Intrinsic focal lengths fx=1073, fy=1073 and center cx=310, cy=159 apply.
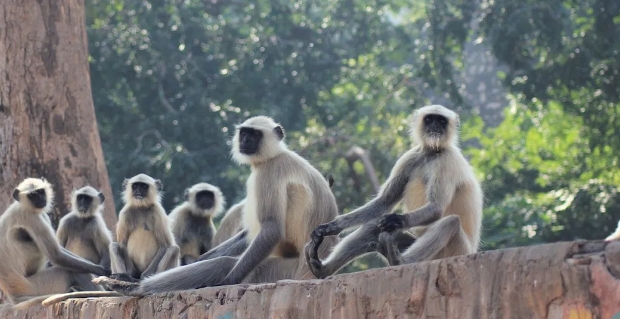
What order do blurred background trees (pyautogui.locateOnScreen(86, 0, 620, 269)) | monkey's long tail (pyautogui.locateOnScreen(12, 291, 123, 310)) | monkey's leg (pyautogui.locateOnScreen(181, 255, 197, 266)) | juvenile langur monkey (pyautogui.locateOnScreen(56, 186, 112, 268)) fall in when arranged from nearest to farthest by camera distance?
monkey's long tail (pyautogui.locateOnScreen(12, 291, 123, 310)) < juvenile langur monkey (pyautogui.locateOnScreen(56, 186, 112, 268)) < monkey's leg (pyautogui.locateOnScreen(181, 255, 197, 266)) < blurred background trees (pyautogui.locateOnScreen(86, 0, 620, 269))

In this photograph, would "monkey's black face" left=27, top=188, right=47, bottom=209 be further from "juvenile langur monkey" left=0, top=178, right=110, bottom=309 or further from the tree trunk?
the tree trunk

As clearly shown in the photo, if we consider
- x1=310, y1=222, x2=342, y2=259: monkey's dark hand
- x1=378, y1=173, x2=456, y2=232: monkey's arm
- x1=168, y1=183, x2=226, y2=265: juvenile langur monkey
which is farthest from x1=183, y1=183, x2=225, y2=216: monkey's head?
x1=378, y1=173, x2=456, y2=232: monkey's arm

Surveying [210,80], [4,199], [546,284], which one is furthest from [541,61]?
[546,284]

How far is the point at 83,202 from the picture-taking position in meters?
7.65

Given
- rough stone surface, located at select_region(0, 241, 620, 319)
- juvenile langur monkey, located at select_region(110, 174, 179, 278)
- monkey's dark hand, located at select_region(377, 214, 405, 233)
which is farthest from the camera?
juvenile langur monkey, located at select_region(110, 174, 179, 278)

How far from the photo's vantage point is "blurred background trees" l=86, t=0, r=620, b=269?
12.4 m

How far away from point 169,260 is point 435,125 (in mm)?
2433

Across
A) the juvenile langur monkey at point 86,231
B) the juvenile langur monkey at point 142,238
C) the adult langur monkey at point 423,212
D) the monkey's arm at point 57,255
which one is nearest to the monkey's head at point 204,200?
the juvenile langur monkey at point 86,231

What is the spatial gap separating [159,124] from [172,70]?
0.99 meters

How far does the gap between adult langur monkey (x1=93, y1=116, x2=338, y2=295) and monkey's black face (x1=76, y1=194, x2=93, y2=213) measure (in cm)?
234

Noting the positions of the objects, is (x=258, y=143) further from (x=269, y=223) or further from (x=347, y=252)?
(x=347, y=252)

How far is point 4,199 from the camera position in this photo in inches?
341

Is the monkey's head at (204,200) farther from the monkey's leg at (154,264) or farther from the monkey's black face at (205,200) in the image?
the monkey's leg at (154,264)

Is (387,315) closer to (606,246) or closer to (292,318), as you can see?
(292,318)
